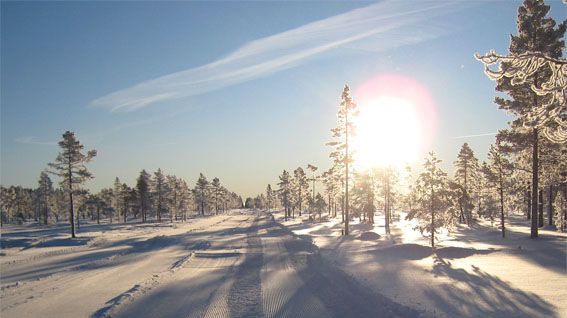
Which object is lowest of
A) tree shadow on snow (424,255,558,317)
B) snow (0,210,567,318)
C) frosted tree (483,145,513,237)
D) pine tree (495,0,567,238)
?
snow (0,210,567,318)

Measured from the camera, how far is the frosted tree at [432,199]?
Answer: 91.8 feet

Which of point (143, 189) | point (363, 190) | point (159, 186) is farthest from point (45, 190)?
point (363, 190)

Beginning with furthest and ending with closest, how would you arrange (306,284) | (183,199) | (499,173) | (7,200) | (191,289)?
(183,199), (7,200), (499,173), (306,284), (191,289)

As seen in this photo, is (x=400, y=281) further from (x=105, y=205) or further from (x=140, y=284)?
(x=105, y=205)

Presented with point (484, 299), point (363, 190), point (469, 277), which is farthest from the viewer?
point (363, 190)

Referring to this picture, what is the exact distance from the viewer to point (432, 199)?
28.2 meters

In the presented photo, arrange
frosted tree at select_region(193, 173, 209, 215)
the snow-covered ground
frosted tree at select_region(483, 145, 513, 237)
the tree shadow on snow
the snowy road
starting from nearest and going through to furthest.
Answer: the tree shadow on snow, the snow-covered ground, the snowy road, frosted tree at select_region(483, 145, 513, 237), frosted tree at select_region(193, 173, 209, 215)

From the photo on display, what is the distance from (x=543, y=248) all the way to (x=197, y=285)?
1965 cm

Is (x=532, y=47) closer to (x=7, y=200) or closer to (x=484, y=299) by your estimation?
(x=484, y=299)

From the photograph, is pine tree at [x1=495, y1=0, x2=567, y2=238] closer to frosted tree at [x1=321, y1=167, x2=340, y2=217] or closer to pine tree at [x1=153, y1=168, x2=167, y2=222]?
frosted tree at [x1=321, y1=167, x2=340, y2=217]

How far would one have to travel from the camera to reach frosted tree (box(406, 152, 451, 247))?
1101 inches

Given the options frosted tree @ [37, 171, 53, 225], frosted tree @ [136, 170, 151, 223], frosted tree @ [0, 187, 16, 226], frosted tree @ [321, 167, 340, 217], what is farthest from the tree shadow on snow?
frosted tree @ [0, 187, 16, 226]

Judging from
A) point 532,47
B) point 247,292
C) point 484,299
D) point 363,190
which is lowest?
point 247,292

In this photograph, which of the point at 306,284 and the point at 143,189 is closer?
the point at 306,284
